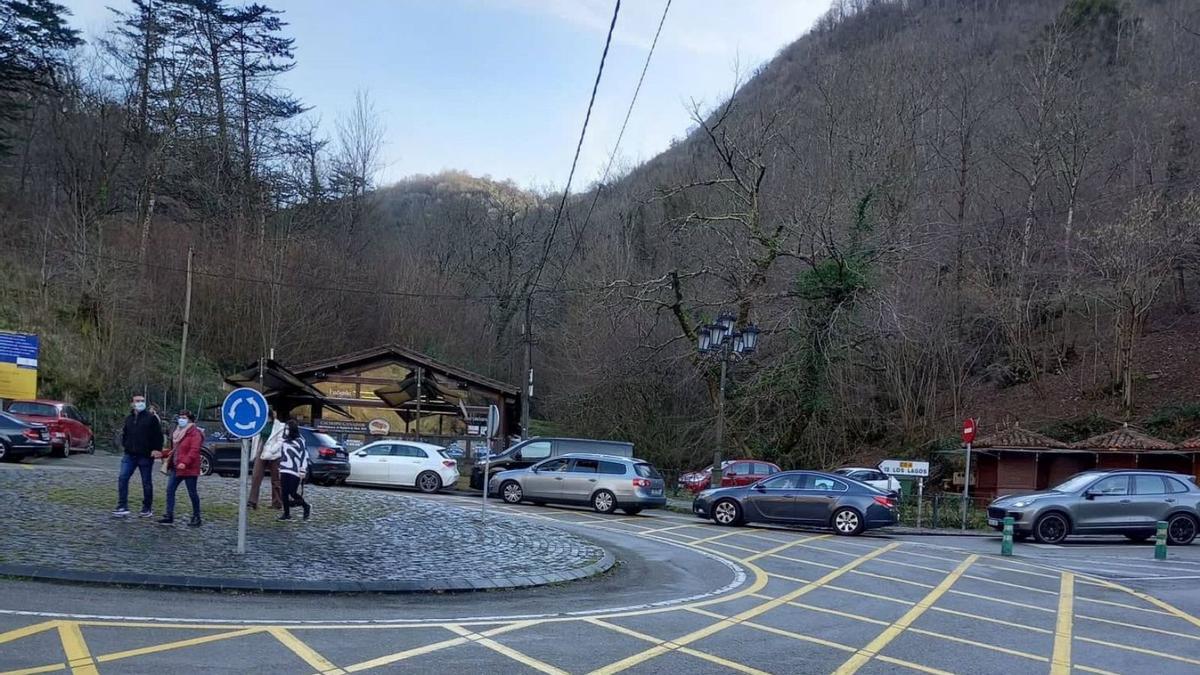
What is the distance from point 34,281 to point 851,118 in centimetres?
4129

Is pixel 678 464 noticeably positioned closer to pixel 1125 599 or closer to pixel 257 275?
pixel 257 275

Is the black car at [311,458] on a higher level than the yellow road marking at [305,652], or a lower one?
lower

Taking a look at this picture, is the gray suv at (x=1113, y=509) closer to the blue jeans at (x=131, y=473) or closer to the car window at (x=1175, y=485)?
the car window at (x=1175, y=485)

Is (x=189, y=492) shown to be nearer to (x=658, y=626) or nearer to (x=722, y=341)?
(x=658, y=626)

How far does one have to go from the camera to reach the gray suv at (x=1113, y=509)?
22.3 m

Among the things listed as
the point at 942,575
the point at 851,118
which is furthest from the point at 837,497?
the point at 851,118

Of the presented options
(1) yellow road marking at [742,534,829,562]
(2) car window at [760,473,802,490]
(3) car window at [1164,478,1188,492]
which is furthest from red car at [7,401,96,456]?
(3) car window at [1164,478,1188,492]

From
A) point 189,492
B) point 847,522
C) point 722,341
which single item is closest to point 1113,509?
point 847,522

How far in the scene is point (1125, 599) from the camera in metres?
13.4

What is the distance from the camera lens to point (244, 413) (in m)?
12.2

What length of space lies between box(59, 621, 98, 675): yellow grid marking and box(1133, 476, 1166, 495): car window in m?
22.3

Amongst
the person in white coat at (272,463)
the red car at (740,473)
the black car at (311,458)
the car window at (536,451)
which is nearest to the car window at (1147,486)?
the red car at (740,473)

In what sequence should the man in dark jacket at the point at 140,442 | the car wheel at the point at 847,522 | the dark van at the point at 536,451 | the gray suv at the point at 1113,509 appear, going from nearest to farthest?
the man in dark jacket at the point at 140,442
the gray suv at the point at 1113,509
the car wheel at the point at 847,522
the dark van at the point at 536,451

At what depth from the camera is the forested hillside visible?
134ft
